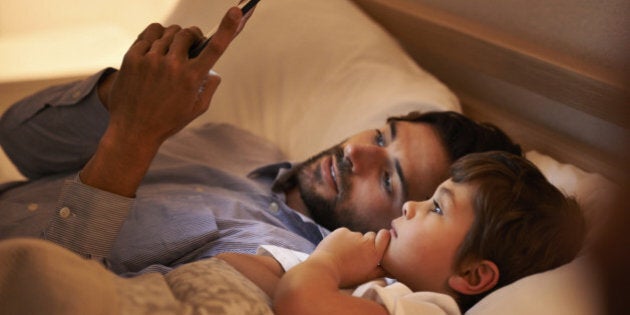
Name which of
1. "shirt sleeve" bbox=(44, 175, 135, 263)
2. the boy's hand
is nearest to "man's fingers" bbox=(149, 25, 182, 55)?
"shirt sleeve" bbox=(44, 175, 135, 263)

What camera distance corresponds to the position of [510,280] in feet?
2.64

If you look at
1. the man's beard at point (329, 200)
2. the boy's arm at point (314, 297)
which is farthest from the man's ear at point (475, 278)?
the man's beard at point (329, 200)

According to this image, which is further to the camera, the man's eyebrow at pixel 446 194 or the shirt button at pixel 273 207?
the shirt button at pixel 273 207

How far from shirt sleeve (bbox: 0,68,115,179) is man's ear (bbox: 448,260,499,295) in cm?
67

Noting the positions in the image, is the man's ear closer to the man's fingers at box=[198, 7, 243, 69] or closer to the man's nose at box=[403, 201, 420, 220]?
the man's nose at box=[403, 201, 420, 220]

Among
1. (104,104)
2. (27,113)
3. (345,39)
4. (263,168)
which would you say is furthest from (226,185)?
(345,39)

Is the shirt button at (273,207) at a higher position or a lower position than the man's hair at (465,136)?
lower

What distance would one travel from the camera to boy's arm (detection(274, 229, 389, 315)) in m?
0.66

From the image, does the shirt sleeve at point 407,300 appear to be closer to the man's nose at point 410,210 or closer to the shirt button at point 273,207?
the man's nose at point 410,210

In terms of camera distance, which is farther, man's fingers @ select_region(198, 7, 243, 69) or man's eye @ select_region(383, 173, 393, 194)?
man's eye @ select_region(383, 173, 393, 194)

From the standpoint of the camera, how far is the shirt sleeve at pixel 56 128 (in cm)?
112

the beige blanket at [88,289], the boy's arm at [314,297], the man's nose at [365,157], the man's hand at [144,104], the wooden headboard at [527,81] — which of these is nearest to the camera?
the beige blanket at [88,289]

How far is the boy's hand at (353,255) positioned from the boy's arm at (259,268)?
0.05 m

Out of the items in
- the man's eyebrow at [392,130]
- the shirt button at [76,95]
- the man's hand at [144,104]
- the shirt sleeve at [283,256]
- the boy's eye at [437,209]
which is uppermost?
the man's hand at [144,104]
